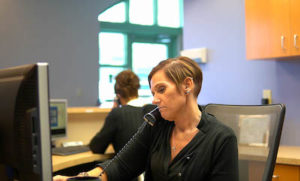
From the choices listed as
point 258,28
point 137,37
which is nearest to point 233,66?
point 258,28

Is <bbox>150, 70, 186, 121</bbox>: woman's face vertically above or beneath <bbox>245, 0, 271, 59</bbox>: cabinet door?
beneath

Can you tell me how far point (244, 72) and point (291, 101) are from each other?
1.96ft

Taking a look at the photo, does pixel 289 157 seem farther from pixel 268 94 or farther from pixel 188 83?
pixel 188 83

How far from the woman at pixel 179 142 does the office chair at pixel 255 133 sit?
1.14 feet

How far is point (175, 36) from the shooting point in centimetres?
805

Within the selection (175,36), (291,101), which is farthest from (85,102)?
(291,101)

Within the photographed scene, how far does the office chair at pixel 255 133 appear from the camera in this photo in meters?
1.66

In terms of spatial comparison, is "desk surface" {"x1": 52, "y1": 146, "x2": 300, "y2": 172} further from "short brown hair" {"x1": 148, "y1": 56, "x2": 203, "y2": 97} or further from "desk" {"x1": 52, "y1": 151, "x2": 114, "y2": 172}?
"short brown hair" {"x1": 148, "y1": 56, "x2": 203, "y2": 97}

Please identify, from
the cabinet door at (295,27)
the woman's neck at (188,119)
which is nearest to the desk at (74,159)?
the woman's neck at (188,119)

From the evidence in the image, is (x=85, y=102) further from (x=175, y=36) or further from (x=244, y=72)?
(x=244, y=72)

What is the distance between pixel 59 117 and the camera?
343cm

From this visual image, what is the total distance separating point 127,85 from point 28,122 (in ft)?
7.48

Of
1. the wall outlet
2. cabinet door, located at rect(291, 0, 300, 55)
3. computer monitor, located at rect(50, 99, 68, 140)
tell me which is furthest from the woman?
the wall outlet

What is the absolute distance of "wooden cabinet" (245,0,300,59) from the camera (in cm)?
297
